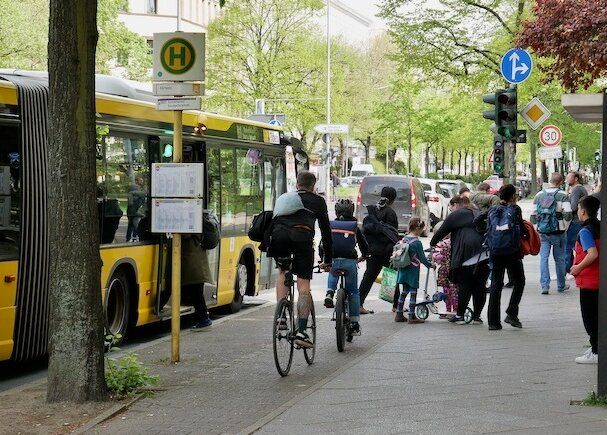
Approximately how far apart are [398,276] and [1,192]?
244 inches

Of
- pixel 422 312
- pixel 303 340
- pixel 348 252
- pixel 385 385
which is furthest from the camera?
pixel 422 312

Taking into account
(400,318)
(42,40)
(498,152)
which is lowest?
(400,318)

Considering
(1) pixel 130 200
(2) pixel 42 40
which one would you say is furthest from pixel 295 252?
(2) pixel 42 40

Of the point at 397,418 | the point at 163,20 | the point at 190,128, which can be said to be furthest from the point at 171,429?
the point at 163,20

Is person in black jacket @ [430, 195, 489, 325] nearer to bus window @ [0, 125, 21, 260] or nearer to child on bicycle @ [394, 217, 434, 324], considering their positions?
child on bicycle @ [394, 217, 434, 324]

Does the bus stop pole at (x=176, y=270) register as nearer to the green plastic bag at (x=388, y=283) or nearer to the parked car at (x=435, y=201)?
the green plastic bag at (x=388, y=283)

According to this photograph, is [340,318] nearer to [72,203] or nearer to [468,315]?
[468,315]

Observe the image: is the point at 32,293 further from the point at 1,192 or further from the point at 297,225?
the point at 297,225

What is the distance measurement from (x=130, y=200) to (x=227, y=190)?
10.6 ft

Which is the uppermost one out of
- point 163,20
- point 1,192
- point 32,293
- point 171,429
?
point 163,20

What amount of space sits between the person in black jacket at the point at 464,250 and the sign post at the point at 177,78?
4473 mm

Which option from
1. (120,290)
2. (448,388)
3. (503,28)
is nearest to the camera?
(448,388)

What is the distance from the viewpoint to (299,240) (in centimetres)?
1063

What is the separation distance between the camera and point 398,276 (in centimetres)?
1535
